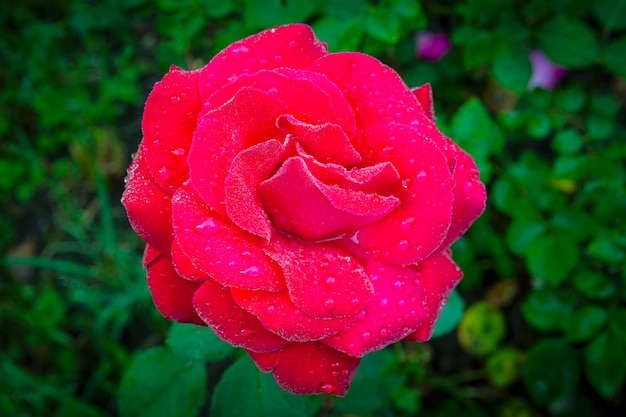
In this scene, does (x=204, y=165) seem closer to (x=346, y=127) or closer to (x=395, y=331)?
(x=346, y=127)

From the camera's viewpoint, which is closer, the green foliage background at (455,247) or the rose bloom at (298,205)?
the rose bloom at (298,205)

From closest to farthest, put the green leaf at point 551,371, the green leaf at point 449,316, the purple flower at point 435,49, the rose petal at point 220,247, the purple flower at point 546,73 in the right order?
the rose petal at point 220,247, the green leaf at point 449,316, the green leaf at point 551,371, the purple flower at point 435,49, the purple flower at point 546,73

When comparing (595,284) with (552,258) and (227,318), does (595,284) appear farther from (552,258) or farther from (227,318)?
(227,318)

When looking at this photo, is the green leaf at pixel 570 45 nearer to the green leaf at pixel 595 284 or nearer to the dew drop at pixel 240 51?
the green leaf at pixel 595 284

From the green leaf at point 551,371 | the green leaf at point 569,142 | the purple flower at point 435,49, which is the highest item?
the purple flower at point 435,49

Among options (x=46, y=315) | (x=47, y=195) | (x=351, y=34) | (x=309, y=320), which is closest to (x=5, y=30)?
(x=47, y=195)

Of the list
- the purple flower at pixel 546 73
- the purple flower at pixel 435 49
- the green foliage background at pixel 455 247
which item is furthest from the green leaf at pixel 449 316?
the purple flower at pixel 546 73
